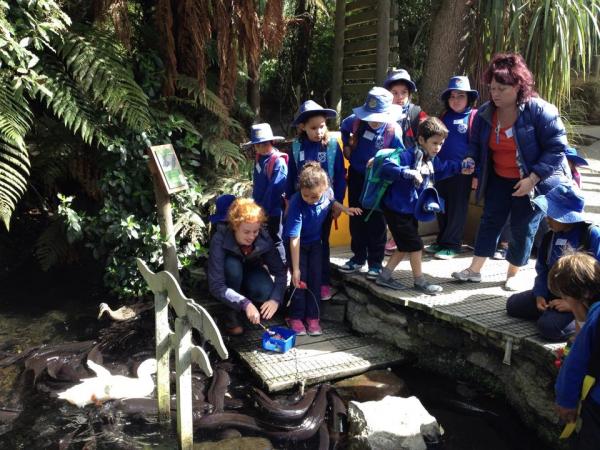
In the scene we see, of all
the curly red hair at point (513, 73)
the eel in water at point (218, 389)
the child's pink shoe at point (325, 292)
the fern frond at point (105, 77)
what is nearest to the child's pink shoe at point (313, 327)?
the child's pink shoe at point (325, 292)

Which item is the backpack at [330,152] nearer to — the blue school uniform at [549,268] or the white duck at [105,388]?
the blue school uniform at [549,268]

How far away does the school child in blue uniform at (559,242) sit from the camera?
9.36ft

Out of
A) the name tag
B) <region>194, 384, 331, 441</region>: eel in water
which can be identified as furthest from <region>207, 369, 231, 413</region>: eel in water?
the name tag

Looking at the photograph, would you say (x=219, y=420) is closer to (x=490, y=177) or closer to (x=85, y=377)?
(x=85, y=377)

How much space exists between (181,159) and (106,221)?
841mm

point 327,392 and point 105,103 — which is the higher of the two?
point 105,103

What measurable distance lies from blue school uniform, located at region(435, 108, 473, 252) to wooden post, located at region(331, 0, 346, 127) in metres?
2.80

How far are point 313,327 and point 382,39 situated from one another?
147 inches

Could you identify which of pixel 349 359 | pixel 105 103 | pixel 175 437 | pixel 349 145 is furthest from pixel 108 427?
pixel 349 145

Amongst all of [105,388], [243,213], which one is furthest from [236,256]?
[105,388]

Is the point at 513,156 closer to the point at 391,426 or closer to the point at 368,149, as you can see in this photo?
→ the point at 368,149

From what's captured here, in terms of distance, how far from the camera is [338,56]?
7008 millimetres

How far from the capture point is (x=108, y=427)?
9.77 feet

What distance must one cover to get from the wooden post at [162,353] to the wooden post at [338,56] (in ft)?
15.1
